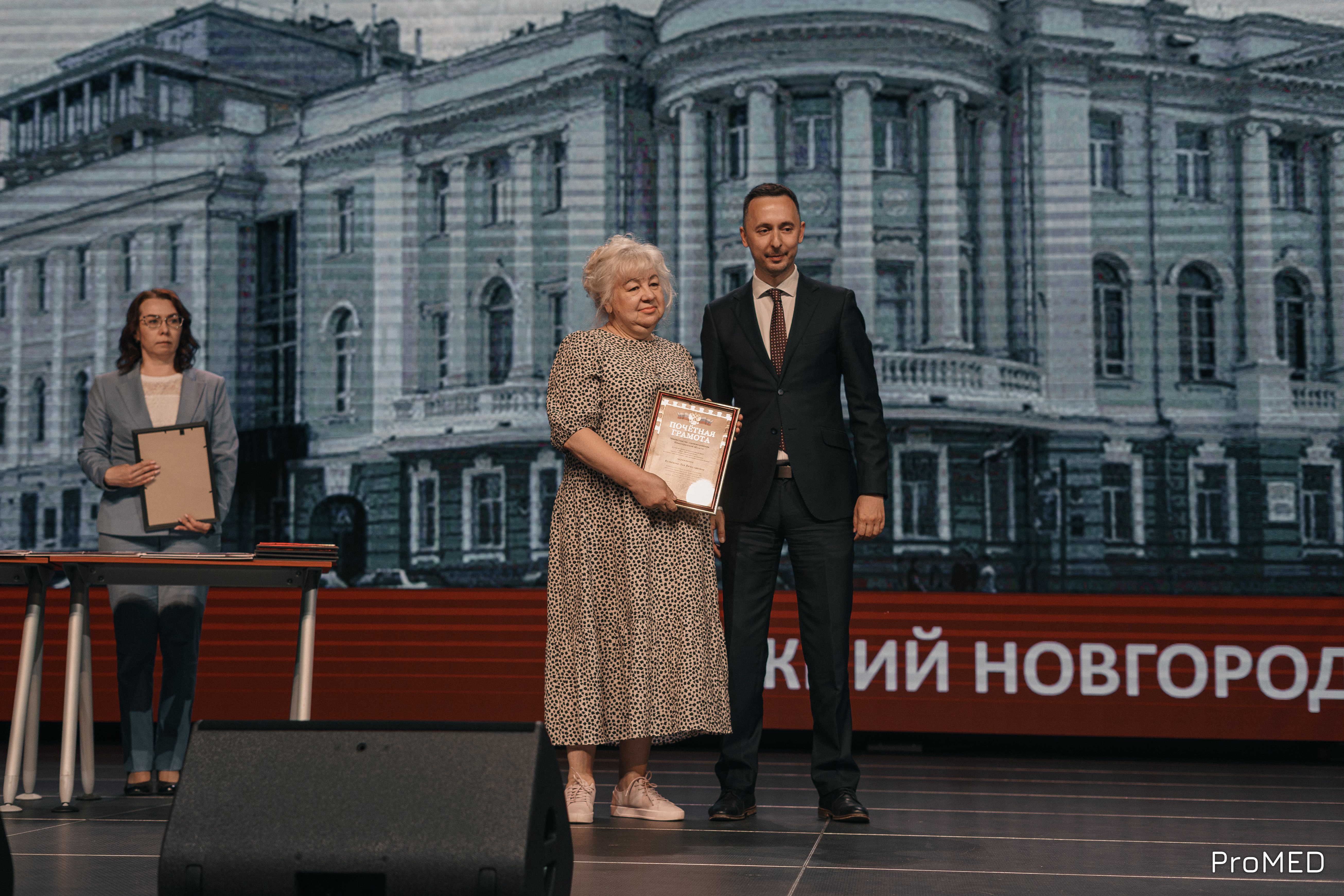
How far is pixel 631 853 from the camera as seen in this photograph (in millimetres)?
2420

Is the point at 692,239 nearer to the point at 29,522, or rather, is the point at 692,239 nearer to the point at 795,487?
the point at 795,487

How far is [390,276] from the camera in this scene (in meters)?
5.77

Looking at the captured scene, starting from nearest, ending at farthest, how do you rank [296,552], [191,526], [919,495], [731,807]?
[731,807] < [296,552] < [191,526] < [919,495]

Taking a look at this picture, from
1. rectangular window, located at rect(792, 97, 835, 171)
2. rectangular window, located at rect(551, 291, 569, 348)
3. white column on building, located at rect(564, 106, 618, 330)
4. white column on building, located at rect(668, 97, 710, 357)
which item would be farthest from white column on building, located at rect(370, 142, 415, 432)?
rectangular window, located at rect(792, 97, 835, 171)

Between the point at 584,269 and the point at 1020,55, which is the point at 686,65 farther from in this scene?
the point at 584,269

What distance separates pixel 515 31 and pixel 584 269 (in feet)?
9.97

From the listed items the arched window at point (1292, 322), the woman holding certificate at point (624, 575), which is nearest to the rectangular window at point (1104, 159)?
the arched window at point (1292, 322)

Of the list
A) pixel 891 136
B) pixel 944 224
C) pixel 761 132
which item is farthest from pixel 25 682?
pixel 944 224

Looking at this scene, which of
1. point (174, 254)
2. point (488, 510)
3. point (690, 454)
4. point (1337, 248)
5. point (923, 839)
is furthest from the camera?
point (174, 254)

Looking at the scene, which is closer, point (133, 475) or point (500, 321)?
point (133, 475)

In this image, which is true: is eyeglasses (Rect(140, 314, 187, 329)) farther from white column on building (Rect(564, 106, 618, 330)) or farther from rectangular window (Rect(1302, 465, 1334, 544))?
rectangular window (Rect(1302, 465, 1334, 544))

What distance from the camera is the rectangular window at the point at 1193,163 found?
17.5 ft

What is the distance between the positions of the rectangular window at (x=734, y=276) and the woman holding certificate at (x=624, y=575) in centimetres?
291

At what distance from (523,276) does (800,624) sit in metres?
3.28
